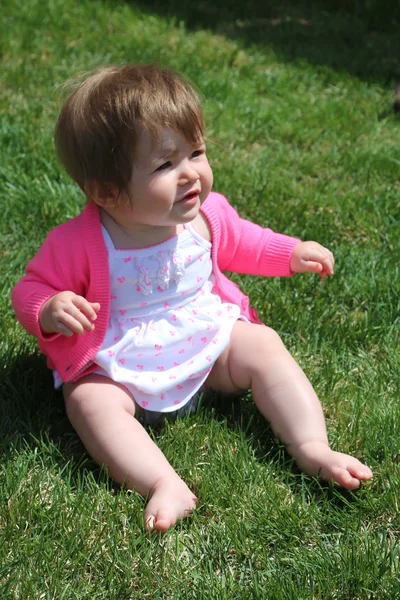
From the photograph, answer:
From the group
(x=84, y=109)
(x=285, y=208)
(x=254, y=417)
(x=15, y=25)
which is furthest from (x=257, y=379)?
(x=15, y=25)

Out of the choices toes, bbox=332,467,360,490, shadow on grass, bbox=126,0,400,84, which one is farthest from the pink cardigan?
shadow on grass, bbox=126,0,400,84

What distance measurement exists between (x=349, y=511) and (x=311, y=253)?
790 mm

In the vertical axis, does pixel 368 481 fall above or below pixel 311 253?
below

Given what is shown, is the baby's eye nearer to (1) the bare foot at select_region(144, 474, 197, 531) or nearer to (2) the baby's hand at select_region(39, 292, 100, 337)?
(2) the baby's hand at select_region(39, 292, 100, 337)

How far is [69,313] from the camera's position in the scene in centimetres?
216

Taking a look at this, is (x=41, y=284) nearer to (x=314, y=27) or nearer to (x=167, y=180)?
(x=167, y=180)

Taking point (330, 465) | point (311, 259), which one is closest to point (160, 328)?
point (311, 259)

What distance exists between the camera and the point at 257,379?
2.39m

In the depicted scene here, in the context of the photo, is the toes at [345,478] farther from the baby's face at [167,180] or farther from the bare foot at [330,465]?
the baby's face at [167,180]

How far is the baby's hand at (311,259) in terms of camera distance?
8.27 feet

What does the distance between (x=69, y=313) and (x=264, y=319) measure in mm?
942

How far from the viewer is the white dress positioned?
2350mm

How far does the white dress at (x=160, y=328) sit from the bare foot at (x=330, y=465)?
1.22ft

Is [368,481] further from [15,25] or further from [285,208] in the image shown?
[15,25]
